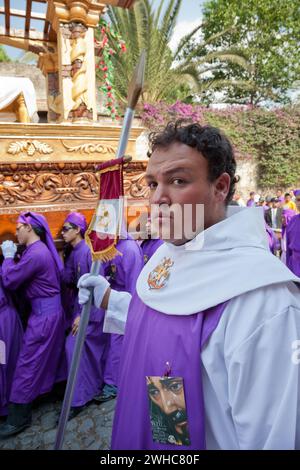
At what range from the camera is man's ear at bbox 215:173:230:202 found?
4.48ft

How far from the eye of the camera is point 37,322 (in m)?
3.42

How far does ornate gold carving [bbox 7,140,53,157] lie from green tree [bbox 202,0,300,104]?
17498 mm

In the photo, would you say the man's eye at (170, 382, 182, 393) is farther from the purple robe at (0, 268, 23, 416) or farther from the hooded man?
the purple robe at (0, 268, 23, 416)

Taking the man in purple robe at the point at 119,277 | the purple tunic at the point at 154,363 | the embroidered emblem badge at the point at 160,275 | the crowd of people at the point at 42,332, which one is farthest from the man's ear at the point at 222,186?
the man in purple robe at the point at 119,277

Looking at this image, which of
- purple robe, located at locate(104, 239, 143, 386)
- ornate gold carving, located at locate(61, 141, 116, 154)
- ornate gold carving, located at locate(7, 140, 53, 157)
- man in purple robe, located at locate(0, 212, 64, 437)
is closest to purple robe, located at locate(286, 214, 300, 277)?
purple robe, located at locate(104, 239, 143, 386)

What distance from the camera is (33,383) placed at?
10.9ft

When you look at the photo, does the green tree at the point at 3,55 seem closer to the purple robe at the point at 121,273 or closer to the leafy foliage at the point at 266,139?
the leafy foliage at the point at 266,139

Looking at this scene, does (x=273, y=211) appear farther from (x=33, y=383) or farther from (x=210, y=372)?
(x=210, y=372)

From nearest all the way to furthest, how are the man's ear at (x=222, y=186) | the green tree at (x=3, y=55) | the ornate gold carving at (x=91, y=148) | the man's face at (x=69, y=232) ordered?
the man's ear at (x=222, y=186) → the man's face at (x=69, y=232) → the ornate gold carving at (x=91, y=148) → the green tree at (x=3, y=55)

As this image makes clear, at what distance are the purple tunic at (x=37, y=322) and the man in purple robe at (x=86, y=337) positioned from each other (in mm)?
207

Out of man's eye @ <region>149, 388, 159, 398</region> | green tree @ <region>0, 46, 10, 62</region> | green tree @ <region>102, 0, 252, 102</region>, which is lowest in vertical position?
man's eye @ <region>149, 388, 159, 398</region>

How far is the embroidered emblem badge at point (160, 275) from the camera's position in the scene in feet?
4.60

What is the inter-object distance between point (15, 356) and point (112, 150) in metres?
3.07
